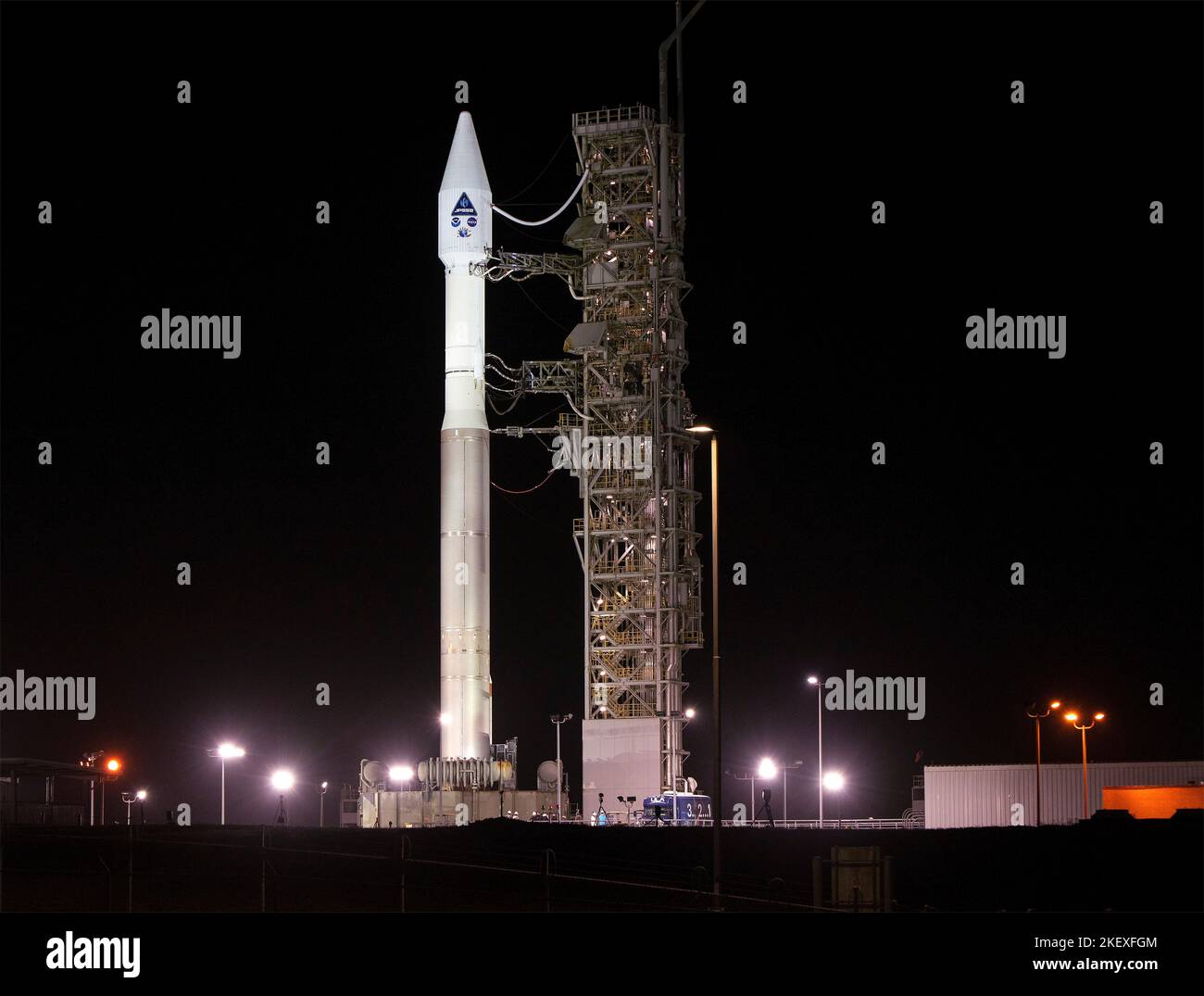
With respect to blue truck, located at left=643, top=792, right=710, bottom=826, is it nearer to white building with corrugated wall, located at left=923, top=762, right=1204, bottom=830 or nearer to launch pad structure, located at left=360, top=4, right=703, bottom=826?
launch pad structure, located at left=360, top=4, right=703, bottom=826

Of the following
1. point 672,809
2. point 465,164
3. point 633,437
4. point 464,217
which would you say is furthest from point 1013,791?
point 465,164

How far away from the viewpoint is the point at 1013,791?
52750mm

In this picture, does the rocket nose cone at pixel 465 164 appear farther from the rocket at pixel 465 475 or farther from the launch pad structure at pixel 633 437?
the launch pad structure at pixel 633 437

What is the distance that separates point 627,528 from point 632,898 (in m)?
23.0

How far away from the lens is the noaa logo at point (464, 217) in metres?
62.4

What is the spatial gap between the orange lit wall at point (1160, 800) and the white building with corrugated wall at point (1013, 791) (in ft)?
A: 6.61

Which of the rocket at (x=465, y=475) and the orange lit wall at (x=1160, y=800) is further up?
the rocket at (x=465, y=475)

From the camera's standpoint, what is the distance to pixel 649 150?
197ft

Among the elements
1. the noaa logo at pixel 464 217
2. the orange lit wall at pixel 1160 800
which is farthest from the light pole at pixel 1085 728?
the noaa logo at pixel 464 217

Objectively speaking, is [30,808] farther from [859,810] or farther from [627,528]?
[859,810]

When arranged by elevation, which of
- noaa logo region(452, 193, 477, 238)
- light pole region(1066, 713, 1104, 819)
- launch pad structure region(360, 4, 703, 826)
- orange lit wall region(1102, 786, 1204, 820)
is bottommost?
orange lit wall region(1102, 786, 1204, 820)

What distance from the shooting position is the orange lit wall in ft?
165

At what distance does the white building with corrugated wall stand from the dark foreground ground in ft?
29.7

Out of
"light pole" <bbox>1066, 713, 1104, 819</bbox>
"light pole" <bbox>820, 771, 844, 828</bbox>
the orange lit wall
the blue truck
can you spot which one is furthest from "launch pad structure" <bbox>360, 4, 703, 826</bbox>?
the orange lit wall
